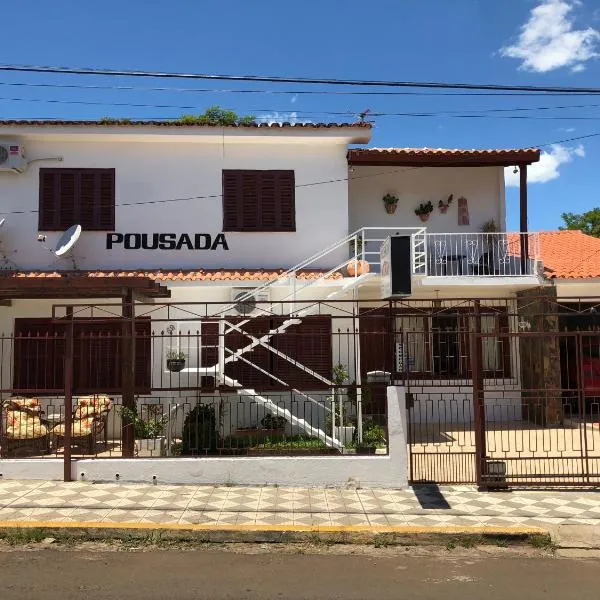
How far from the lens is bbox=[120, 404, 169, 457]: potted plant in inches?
338

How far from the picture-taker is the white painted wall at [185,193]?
12.4 m

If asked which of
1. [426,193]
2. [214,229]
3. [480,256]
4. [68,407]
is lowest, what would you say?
[68,407]

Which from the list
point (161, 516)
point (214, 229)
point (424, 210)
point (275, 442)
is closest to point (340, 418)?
point (275, 442)

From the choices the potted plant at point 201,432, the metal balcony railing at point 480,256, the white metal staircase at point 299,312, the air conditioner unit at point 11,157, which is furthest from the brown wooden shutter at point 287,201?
the air conditioner unit at point 11,157

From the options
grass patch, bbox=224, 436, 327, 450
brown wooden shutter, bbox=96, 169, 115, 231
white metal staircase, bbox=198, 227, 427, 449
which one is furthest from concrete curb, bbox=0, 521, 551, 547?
brown wooden shutter, bbox=96, 169, 115, 231

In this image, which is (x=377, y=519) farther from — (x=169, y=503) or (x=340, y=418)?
(x=340, y=418)

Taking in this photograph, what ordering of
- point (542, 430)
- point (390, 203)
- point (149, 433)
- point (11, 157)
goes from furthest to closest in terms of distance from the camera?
point (390, 203) → point (11, 157) → point (542, 430) → point (149, 433)

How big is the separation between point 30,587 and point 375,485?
4397 millimetres

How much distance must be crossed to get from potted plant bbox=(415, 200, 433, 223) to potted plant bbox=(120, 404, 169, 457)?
308 inches

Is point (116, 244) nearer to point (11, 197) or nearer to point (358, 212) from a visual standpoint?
point (11, 197)

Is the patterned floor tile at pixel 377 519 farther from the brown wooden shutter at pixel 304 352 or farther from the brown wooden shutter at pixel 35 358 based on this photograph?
the brown wooden shutter at pixel 35 358

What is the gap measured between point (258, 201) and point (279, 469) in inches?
263

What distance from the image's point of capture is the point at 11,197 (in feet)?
40.8

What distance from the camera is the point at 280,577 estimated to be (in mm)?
5125
